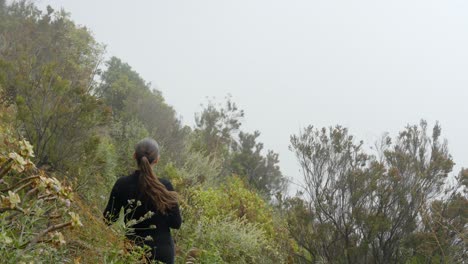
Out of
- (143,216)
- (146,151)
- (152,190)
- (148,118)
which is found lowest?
(143,216)

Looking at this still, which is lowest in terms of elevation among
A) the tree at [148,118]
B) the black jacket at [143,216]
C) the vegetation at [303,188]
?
the black jacket at [143,216]

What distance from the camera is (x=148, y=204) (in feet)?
12.5

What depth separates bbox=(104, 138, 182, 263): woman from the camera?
3766 millimetres

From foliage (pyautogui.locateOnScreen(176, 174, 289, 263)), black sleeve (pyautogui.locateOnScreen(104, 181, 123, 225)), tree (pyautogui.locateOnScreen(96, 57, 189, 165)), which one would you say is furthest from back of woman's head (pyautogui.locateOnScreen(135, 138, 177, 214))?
tree (pyautogui.locateOnScreen(96, 57, 189, 165))

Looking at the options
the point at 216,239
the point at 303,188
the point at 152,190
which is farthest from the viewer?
the point at 303,188

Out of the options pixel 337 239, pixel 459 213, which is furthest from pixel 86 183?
pixel 459 213

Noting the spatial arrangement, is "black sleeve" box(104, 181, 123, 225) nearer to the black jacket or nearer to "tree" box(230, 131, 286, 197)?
the black jacket

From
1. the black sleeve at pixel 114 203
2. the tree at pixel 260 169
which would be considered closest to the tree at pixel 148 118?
the tree at pixel 260 169

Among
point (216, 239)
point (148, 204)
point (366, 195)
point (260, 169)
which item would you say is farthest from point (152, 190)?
point (260, 169)

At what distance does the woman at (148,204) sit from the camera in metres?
3.77

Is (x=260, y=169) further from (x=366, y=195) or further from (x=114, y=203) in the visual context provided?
(x=114, y=203)

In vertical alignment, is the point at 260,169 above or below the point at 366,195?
above

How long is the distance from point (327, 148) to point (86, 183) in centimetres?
446

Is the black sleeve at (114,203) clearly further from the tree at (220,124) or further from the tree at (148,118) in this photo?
the tree at (220,124)
